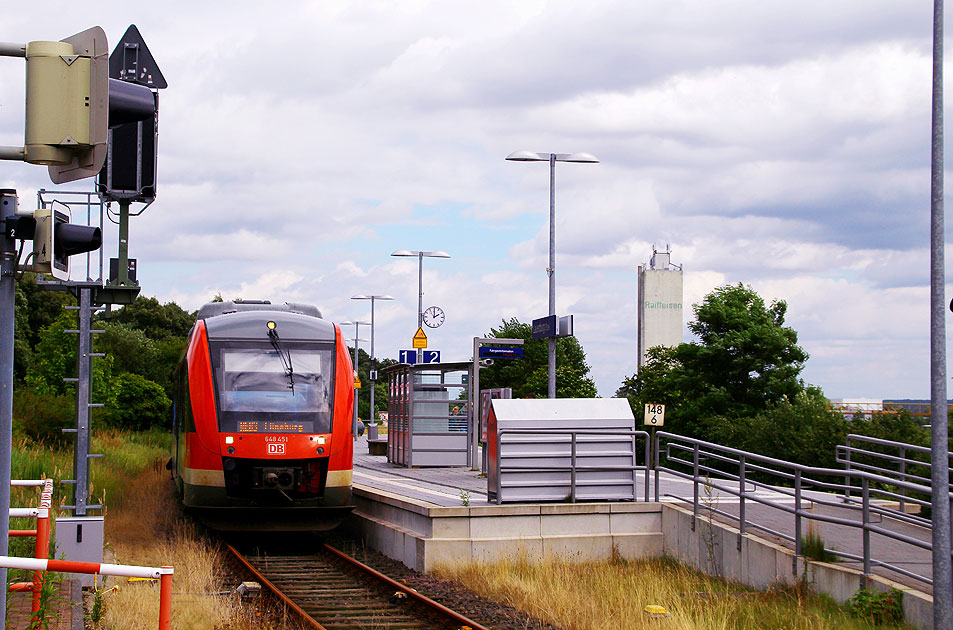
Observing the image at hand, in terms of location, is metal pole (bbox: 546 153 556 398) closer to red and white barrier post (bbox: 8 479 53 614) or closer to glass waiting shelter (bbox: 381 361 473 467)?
glass waiting shelter (bbox: 381 361 473 467)

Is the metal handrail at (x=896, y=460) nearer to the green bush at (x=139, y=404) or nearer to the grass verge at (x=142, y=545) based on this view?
the grass verge at (x=142, y=545)

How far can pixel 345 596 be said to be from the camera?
1241 cm

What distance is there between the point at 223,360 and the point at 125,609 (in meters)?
5.82

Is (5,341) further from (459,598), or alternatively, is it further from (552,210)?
(552,210)

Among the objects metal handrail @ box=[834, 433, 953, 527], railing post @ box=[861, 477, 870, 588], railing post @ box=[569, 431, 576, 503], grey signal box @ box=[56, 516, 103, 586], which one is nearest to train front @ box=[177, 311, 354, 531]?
railing post @ box=[569, 431, 576, 503]

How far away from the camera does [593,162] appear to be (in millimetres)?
27812

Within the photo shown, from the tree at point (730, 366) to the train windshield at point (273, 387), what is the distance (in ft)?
94.3

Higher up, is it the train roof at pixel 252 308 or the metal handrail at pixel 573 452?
the train roof at pixel 252 308

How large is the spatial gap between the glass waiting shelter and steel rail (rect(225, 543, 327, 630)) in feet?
26.7

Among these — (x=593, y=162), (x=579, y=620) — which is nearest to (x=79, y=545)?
(x=579, y=620)

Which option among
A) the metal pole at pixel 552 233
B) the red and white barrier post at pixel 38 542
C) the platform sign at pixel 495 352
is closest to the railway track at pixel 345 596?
the red and white barrier post at pixel 38 542

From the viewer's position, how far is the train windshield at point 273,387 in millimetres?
15109

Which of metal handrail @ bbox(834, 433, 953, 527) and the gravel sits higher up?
metal handrail @ bbox(834, 433, 953, 527)

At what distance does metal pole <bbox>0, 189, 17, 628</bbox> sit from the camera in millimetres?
5172
